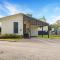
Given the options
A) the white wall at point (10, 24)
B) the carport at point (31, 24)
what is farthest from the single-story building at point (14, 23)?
the carport at point (31, 24)

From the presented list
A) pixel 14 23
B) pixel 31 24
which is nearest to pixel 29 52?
pixel 14 23

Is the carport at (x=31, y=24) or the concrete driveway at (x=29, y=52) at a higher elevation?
the carport at (x=31, y=24)

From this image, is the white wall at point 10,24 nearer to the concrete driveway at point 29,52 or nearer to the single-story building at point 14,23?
the single-story building at point 14,23

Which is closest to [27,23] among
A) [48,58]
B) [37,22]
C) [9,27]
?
[37,22]

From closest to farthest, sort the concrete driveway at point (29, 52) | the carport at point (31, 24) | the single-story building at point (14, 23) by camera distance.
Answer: the concrete driveway at point (29, 52), the single-story building at point (14, 23), the carport at point (31, 24)

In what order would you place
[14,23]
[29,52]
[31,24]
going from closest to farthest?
[29,52]
[14,23]
[31,24]

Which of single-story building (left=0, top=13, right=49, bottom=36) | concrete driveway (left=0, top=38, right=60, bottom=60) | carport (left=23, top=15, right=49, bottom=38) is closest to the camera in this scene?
concrete driveway (left=0, top=38, right=60, bottom=60)

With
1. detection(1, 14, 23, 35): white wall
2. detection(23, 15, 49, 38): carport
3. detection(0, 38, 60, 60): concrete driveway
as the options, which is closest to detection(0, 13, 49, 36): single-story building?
detection(1, 14, 23, 35): white wall

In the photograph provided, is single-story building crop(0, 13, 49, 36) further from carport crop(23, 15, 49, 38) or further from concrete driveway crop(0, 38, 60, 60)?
concrete driveway crop(0, 38, 60, 60)

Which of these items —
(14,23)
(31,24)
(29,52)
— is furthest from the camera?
(31,24)

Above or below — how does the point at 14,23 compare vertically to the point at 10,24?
above

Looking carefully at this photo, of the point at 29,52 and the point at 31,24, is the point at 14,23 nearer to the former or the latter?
the point at 31,24

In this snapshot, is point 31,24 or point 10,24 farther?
point 31,24

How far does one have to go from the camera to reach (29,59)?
10820 mm
